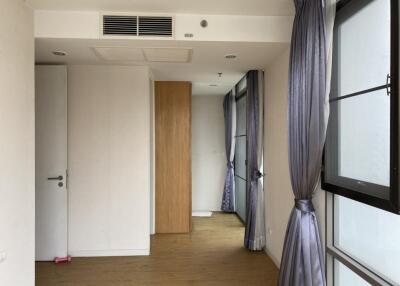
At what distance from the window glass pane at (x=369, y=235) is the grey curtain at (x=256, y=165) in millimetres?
1804

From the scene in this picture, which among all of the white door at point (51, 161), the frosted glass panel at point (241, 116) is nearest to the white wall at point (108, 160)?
the white door at point (51, 161)

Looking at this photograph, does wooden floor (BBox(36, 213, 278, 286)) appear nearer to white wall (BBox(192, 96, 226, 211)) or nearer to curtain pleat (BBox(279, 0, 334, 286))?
curtain pleat (BBox(279, 0, 334, 286))

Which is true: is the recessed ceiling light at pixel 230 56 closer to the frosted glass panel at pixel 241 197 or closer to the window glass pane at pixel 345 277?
the window glass pane at pixel 345 277

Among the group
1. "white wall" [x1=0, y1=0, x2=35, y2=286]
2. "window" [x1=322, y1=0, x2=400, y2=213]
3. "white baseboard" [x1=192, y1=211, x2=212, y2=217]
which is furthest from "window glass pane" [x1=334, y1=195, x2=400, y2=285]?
"white baseboard" [x1=192, y1=211, x2=212, y2=217]

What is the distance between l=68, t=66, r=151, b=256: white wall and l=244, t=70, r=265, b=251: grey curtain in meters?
1.35

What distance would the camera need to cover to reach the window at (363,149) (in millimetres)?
1770

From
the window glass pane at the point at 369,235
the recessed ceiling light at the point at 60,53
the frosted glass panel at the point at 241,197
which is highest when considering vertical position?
the recessed ceiling light at the point at 60,53

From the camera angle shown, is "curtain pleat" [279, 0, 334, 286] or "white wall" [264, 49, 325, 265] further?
"white wall" [264, 49, 325, 265]

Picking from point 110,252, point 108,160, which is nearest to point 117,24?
point 108,160

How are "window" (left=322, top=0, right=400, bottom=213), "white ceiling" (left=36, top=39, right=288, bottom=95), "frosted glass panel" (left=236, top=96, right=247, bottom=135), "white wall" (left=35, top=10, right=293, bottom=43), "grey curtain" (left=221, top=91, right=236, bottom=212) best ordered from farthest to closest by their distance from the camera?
"grey curtain" (left=221, top=91, right=236, bottom=212) → "frosted glass panel" (left=236, top=96, right=247, bottom=135) → "white ceiling" (left=36, top=39, right=288, bottom=95) → "white wall" (left=35, top=10, right=293, bottom=43) → "window" (left=322, top=0, right=400, bottom=213)

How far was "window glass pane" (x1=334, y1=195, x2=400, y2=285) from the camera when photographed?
1.81 metres

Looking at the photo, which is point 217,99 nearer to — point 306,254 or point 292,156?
point 292,156

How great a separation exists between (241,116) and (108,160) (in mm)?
2608

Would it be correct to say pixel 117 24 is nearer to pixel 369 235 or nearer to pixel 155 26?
pixel 155 26
